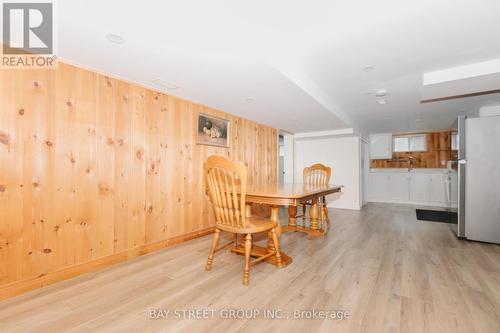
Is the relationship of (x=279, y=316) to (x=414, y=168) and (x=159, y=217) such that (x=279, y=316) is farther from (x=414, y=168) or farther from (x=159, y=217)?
(x=414, y=168)

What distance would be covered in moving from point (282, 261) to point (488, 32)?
2.60 metres

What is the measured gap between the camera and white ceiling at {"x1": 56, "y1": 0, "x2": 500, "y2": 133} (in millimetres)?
1490

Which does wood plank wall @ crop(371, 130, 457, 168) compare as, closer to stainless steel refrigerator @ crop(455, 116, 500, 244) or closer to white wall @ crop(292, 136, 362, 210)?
white wall @ crop(292, 136, 362, 210)

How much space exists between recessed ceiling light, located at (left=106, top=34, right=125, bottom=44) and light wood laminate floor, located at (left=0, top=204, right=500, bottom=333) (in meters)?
1.95

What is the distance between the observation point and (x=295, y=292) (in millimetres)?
1796

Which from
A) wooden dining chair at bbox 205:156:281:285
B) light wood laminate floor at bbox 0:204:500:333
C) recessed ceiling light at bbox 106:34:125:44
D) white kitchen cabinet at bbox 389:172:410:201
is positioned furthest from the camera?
white kitchen cabinet at bbox 389:172:410:201

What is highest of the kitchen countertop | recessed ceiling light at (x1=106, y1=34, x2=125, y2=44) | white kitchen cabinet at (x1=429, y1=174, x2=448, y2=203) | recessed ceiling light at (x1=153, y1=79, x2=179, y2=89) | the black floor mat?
recessed ceiling light at (x1=106, y1=34, x2=125, y2=44)

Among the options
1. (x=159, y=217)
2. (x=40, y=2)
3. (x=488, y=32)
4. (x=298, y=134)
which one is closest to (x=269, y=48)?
(x=40, y=2)

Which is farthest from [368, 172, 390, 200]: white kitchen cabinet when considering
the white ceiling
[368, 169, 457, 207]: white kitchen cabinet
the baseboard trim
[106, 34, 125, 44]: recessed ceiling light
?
[106, 34, 125, 44]: recessed ceiling light

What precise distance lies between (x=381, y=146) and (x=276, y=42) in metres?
6.26

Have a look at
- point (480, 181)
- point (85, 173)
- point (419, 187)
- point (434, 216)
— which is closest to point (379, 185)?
point (419, 187)

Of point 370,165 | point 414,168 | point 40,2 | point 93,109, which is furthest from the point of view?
point 370,165

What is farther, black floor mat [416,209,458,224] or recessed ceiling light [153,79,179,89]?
black floor mat [416,209,458,224]

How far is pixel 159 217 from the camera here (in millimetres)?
2787
